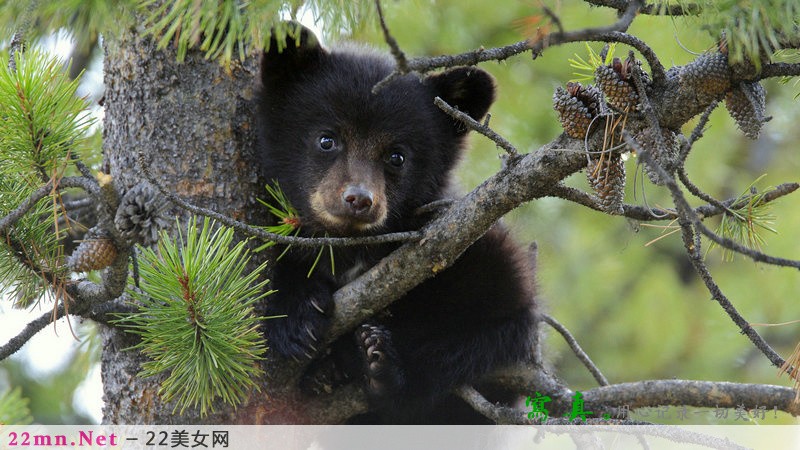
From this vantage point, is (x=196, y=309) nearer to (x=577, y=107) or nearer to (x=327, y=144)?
(x=577, y=107)

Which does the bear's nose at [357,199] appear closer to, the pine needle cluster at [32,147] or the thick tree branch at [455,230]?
the thick tree branch at [455,230]

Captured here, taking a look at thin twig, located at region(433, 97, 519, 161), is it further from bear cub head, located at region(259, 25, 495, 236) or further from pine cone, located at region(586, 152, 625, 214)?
bear cub head, located at region(259, 25, 495, 236)

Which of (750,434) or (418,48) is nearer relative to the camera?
(750,434)

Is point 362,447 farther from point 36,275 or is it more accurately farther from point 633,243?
point 633,243

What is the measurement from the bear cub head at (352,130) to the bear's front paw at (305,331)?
0.39 metres

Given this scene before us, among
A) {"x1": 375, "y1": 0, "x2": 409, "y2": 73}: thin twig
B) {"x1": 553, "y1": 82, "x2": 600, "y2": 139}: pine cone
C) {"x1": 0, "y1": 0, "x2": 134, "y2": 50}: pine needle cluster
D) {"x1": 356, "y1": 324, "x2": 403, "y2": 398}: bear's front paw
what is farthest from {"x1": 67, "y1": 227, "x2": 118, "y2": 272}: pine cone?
{"x1": 553, "y1": 82, "x2": 600, "y2": 139}: pine cone

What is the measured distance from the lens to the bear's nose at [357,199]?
3.29 m

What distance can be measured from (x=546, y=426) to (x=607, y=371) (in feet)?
15.8

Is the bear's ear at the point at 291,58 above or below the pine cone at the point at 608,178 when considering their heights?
above

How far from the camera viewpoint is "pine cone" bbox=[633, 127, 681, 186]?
2.19 metres

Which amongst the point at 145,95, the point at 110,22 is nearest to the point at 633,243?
Answer: the point at 145,95

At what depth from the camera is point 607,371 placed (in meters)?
7.31

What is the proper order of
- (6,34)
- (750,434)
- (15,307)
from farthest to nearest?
(750,434), (15,307), (6,34)

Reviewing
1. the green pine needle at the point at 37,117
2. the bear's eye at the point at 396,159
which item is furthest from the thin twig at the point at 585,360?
the green pine needle at the point at 37,117
